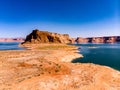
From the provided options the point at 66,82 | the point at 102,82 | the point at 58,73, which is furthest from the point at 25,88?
the point at 102,82

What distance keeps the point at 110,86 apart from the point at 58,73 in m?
10.9

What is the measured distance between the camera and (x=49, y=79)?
2905 centimetres

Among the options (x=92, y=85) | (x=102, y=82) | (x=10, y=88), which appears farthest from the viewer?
(x=102, y=82)

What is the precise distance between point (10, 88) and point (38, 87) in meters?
4.44

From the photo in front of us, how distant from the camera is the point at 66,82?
28375mm

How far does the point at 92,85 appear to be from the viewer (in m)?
27.8

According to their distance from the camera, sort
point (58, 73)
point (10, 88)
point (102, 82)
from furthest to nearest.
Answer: point (58, 73), point (102, 82), point (10, 88)

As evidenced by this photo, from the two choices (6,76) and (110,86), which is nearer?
(110,86)

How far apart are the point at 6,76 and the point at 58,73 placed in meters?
10.8

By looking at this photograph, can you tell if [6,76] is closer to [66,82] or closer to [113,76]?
[66,82]

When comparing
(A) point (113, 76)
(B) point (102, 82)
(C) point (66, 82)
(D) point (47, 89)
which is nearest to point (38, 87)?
(D) point (47, 89)

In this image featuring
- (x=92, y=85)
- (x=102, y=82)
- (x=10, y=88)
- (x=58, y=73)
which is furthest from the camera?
(x=58, y=73)

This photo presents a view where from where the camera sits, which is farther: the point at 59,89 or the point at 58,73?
the point at 58,73

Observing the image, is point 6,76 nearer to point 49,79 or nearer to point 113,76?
point 49,79
